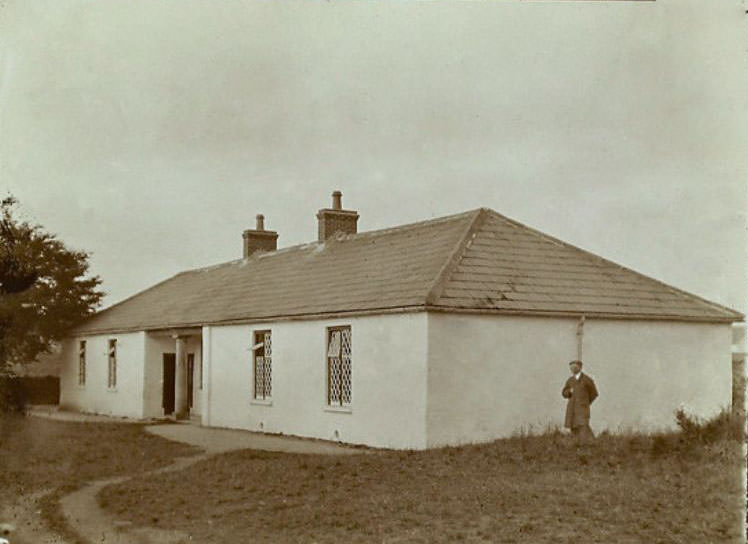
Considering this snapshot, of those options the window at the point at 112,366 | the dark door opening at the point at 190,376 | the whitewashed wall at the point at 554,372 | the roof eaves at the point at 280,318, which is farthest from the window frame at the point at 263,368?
the window at the point at 112,366

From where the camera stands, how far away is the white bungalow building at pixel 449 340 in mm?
17031

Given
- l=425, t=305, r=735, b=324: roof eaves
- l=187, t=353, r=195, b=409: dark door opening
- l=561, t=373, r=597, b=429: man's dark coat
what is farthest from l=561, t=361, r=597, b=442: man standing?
l=187, t=353, r=195, b=409: dark door opening

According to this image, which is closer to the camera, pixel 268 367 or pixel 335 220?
pixel 268 367

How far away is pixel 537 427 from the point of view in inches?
695

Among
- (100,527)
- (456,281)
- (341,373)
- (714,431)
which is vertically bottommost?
(100,527)

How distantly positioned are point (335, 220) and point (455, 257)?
876cm

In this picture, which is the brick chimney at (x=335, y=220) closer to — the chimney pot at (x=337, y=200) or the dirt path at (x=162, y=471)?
the chimney pot at (x=337, y=200)

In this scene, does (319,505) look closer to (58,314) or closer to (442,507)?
(442,507)

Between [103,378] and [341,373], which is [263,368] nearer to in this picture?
[341,373]

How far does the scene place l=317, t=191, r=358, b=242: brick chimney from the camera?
2620 cm

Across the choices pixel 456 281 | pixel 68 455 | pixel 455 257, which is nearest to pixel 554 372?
pixel 456 281

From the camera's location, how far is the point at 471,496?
10828mm

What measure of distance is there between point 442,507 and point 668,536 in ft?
9.24

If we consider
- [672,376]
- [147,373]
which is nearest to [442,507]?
[672,376]
